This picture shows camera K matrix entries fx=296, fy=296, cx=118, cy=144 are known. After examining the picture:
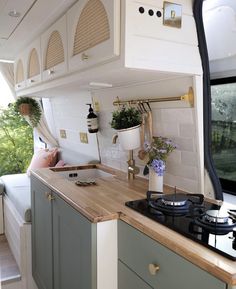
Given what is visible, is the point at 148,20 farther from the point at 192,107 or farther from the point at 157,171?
the point at 157,171

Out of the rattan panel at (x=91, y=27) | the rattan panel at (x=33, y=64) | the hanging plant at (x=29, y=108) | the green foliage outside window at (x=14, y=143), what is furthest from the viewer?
the green foliage outside window at (x=14, y=143)

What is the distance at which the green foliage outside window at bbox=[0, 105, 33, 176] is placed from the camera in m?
4.57

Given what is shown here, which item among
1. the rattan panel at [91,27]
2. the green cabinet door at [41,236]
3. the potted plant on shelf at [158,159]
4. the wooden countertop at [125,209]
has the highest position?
the rattan panel at [91,27]

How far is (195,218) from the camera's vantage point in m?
1.18

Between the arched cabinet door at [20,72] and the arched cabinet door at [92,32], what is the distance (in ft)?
4.49

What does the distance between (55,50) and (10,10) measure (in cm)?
37

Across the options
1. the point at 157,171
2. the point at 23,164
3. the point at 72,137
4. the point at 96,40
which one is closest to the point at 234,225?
the point at 157,171

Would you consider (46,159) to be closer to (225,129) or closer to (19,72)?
(19,72)

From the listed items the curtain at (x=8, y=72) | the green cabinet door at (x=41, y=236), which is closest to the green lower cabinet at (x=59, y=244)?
the green cabinet door at (x=41, y=236)

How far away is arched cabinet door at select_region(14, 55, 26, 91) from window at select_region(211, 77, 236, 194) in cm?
197

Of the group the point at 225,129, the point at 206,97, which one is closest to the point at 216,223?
the point at 206,97

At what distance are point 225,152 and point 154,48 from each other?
31.3 inches

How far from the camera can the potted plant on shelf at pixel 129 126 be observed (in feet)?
5.92

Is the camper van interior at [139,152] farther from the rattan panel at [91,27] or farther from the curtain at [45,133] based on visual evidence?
the curtain at [45,133]
